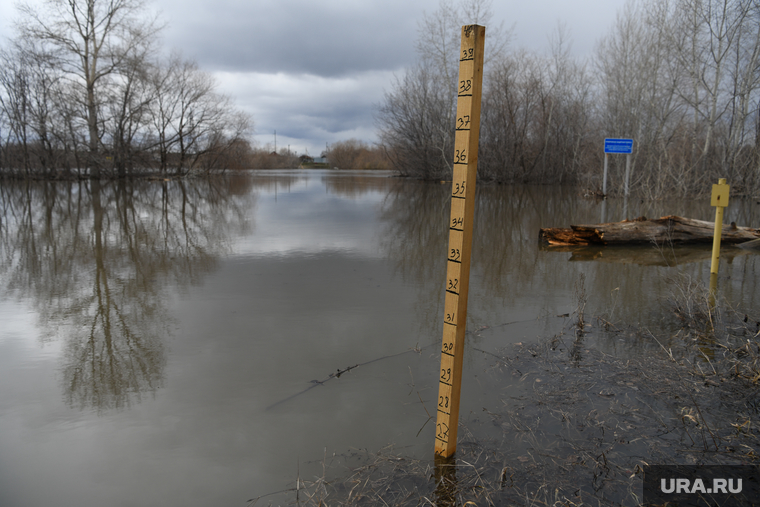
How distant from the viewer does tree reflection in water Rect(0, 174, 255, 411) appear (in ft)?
12.9

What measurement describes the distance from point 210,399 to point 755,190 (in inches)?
982

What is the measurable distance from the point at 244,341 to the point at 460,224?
286cm

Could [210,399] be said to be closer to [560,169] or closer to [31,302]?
[31,302]

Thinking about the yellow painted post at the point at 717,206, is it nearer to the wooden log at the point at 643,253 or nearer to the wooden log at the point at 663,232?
the wooden log at the point at 643,253

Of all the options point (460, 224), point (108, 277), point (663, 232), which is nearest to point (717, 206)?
point (663, 232)

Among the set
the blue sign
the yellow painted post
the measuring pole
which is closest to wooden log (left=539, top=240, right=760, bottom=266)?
the yellow painted post

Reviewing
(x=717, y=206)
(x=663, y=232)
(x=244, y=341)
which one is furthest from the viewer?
(x=663, y=232)

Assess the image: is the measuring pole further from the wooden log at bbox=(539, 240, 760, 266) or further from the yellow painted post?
the wooden log at bbox=(539, 240, 760, 266)

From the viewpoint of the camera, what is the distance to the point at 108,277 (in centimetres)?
705

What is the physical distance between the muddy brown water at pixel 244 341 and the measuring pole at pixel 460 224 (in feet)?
1.33

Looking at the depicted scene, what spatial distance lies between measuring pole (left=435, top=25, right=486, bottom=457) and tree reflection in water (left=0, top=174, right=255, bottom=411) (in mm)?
2315

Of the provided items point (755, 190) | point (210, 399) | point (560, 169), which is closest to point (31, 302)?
point (210, 399)

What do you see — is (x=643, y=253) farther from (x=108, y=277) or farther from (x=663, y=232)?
(x=108, y=277)

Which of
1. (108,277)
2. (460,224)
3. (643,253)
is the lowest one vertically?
(108,277)
